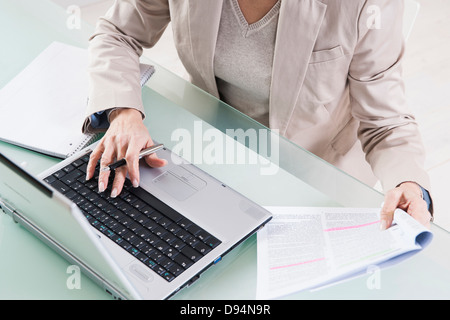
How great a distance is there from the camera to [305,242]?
0.92 meters

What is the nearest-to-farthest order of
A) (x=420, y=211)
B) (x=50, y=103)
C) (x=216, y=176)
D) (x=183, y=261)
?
(x=183, y=261), (x=420, y=211), (x=216, y=176), (x=50, y=103)

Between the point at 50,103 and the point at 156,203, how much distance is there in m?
0.38

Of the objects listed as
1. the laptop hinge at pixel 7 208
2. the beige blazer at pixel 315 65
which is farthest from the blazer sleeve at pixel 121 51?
the laptop hinge at pixel 7 208

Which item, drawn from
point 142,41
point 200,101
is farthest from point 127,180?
point 142,41

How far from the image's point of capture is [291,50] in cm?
115

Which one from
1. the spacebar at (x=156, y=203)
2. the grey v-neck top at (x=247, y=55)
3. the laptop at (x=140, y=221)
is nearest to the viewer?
the laptop at (x=140, y=221)

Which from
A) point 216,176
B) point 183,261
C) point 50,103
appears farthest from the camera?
point 50,103

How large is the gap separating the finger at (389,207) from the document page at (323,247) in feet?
0.04

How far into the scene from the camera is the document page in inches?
34.3

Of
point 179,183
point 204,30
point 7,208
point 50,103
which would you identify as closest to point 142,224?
point 179,183

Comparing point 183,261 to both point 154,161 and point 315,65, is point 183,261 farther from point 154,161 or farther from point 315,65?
point 315,65

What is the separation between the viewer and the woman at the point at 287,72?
41.9 inches
